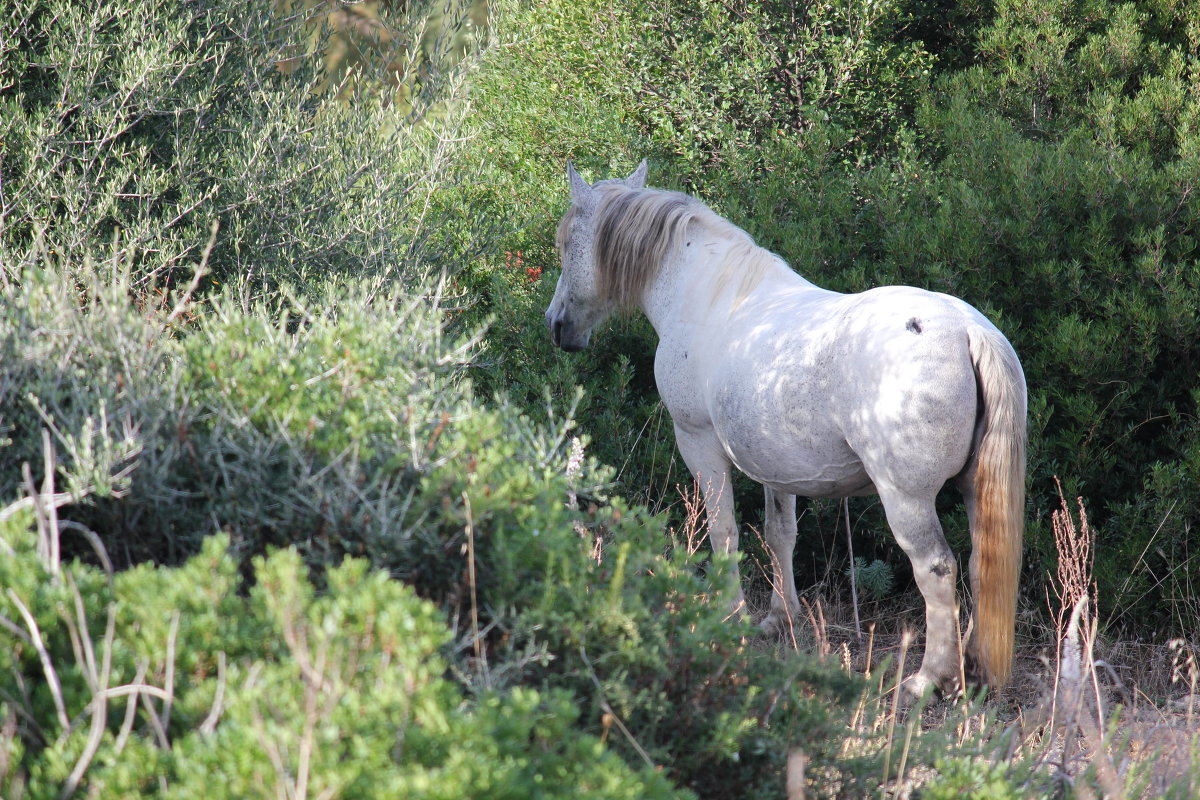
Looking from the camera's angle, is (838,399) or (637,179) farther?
(637,179)

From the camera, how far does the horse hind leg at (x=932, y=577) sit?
3.85 metres

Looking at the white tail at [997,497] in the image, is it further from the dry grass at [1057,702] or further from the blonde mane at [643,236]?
the blonde mane at [643,236]

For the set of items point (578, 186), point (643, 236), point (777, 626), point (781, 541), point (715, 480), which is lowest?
point (777, 626)

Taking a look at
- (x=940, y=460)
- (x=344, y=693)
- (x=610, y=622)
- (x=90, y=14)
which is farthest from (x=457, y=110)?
(x=344, y=693)

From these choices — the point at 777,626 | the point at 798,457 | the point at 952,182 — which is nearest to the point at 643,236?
the point at 798,457

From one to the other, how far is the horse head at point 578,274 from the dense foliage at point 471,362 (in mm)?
485

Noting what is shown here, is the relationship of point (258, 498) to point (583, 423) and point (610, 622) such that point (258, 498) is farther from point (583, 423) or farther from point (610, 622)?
point (583, 423)

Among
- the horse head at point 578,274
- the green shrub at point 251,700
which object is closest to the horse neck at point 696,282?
A: the horse head at point 578,274

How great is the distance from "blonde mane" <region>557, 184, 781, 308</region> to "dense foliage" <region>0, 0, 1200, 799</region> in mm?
869

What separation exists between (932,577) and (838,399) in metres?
0.80

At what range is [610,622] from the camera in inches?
87.4

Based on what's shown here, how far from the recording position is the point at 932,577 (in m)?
3.91

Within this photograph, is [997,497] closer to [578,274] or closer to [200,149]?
[578,274]

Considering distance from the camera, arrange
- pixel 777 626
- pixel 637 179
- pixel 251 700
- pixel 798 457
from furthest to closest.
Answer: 1. pixel 637 179
2. pixel 777 626
3. pixel 798 457
4. pixel 251 700
